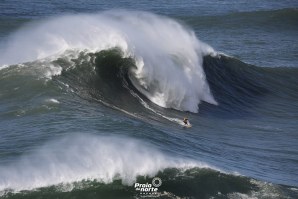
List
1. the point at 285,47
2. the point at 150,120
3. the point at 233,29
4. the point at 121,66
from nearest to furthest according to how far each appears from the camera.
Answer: the point at 150,120 < the point at 121,66 < the point at 285,47 < the point at 233,29

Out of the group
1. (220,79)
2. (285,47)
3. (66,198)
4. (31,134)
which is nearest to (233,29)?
(285,47)

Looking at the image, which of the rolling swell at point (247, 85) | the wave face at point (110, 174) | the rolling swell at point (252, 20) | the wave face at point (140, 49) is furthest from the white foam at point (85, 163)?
the rolling swell at point (252, 20)

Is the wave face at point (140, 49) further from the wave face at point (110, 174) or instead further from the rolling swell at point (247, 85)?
the wave face at point (110, 174)

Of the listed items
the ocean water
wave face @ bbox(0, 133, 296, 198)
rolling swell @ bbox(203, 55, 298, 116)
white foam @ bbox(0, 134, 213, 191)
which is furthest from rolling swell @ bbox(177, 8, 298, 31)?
wave face @ bbox(0, 133, 296, 198)

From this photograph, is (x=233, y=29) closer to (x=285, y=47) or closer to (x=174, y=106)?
(x=285, y=47)

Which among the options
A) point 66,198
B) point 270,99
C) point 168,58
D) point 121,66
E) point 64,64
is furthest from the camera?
point 270,99

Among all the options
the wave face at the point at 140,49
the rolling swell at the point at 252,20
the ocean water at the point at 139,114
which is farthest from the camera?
the rolling swell at the point at 252,20

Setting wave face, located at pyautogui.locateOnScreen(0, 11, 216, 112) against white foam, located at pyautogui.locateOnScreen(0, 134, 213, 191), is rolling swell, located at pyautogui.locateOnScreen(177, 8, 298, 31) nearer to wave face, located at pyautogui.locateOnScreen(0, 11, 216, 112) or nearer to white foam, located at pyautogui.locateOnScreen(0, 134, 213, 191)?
wave face, located at pyautogui.locateOnScreen(0, 11, 216, 112)
